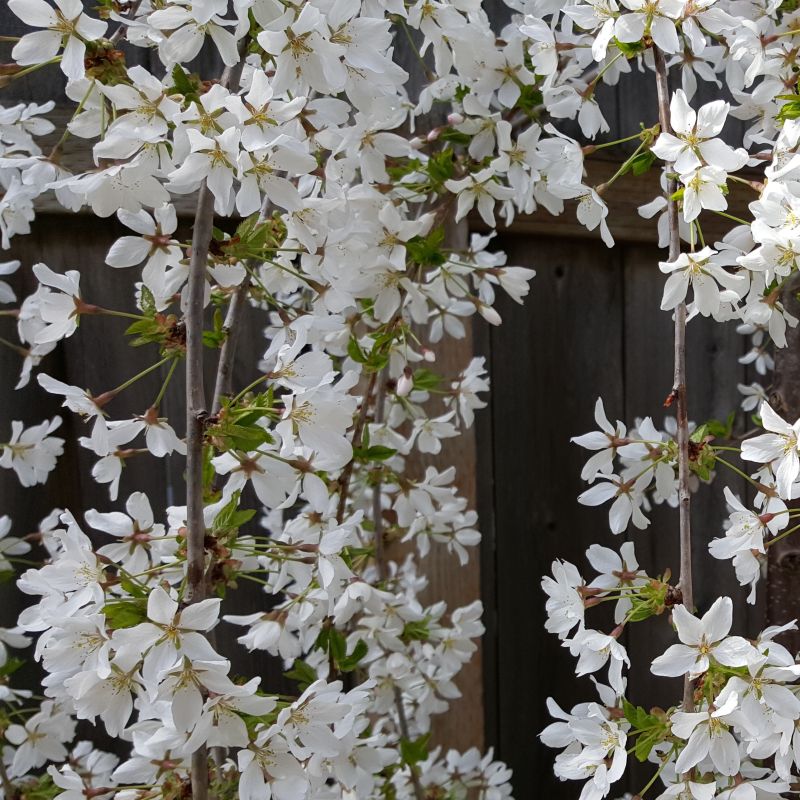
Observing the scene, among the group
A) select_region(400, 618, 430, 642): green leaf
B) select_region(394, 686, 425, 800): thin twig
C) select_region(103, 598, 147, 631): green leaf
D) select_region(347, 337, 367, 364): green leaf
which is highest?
select_region(347, 337, 367, 364): green leaf

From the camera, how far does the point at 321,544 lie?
3.17 ft

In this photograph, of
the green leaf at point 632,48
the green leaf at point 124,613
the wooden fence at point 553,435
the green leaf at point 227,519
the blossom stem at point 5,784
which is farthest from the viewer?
the wooden fence at point 553,435

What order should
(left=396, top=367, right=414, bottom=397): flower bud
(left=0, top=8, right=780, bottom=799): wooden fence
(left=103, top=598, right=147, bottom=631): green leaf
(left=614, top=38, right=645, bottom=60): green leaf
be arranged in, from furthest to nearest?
(left=0, top=8, right=780, bottom=799): wooden fence
(left=396, top=367, right=414, bottom=397): flower bud
(left=614, top=38, right=645, bottom=60): green leaf
(left=103, top=598, right=147, bottom=631): green leaf

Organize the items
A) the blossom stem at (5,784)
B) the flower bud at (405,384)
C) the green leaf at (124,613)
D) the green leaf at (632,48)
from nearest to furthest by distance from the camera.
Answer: the green leaf at (124,613)
the green leaf at (632,48)
the blossom stem at (5,784)
the flower bud at (405,384)

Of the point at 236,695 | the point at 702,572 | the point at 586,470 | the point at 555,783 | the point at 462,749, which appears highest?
the point at 586,470

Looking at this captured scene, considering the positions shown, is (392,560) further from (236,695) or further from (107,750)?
(236,695)

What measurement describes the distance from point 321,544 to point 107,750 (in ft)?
3.19

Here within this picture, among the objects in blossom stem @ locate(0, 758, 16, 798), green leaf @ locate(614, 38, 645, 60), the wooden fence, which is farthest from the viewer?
the wooden fence

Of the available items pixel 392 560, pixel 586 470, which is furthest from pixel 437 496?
pixel 392 560

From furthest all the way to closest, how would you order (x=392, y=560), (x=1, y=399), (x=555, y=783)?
(x=555, y=783) < (x=392, y=560) < (x=1, y=399)

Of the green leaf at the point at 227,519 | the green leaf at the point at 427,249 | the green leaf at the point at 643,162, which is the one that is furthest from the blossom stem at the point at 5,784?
the green leaf at the point at 643,162

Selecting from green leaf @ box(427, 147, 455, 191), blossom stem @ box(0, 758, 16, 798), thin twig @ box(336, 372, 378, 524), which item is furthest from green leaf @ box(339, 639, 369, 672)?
green leaf @ box(427, 147, 455, 191)

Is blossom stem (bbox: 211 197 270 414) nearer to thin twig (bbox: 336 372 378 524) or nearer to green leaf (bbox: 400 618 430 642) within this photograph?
thin twig (bbox: 336 372 378 524)

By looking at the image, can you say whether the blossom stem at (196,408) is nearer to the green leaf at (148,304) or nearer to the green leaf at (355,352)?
the green leaf at (148,304)
